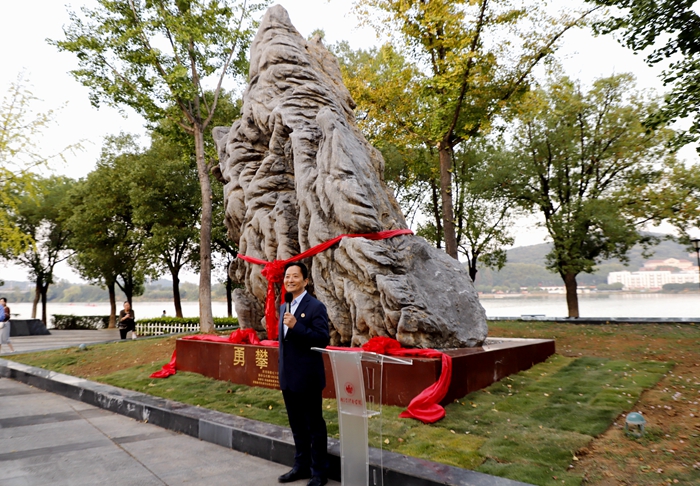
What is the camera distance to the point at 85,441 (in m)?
4.84

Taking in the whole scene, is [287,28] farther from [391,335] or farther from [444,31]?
[391,335]

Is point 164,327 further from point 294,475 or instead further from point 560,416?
point 560,416

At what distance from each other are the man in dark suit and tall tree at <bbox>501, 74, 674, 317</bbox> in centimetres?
1224

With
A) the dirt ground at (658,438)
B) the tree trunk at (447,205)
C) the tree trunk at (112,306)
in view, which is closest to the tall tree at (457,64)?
the tree trunk at (447,205)

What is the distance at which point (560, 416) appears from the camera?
456cm

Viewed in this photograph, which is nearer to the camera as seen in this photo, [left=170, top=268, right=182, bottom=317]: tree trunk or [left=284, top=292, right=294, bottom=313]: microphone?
[left=284, top=292, right=294, bottom=313]: microphone

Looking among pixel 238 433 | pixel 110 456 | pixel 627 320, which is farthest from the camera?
pixel 627 320

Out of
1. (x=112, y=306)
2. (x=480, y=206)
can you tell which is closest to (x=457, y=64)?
(x=480, y=206)

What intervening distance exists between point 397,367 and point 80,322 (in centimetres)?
2964

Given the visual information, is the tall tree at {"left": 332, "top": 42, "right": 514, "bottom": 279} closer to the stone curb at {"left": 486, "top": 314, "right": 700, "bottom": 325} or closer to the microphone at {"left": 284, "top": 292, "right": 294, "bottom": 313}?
the stone curb at {"left": 486, "top": 314, "right": 700, "bottom": 325}

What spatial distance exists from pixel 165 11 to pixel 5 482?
11.4 meters

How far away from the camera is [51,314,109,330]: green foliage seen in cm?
2855

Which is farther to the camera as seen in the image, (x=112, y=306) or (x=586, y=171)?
(x=112, y=306)

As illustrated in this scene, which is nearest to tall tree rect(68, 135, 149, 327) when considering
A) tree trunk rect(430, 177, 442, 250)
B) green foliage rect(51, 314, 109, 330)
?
green foliage rect(51, 314, 109, 330)
